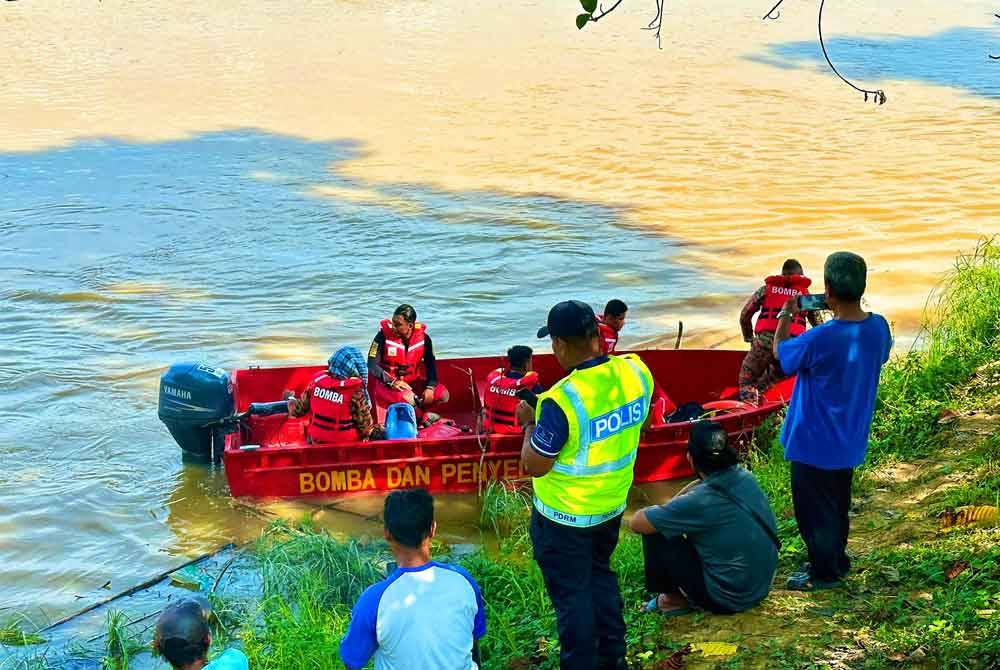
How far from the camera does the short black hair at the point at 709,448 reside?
17.3 ft

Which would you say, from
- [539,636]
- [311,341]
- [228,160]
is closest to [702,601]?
[539,636]

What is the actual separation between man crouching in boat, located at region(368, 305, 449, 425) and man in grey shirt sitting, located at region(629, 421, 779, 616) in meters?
4.59

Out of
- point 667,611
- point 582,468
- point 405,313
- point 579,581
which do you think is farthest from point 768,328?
point 582,468

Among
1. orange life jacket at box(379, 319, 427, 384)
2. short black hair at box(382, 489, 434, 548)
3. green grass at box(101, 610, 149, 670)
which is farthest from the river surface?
short black hair at box(382, 489, 434, 548)

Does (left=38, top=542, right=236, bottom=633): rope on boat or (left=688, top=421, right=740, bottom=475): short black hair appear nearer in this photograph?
(left=688, top=421, right=740, bottom=475): short black hair

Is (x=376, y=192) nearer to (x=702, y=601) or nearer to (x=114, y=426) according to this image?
(x=114, y=426)

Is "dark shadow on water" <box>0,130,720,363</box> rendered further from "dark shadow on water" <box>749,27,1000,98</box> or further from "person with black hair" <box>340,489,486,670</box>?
"dark shadow on water" <box>749,27,1000,98</box>

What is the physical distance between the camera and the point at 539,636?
5844 mm

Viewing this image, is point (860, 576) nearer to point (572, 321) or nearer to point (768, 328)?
point (572, 321)

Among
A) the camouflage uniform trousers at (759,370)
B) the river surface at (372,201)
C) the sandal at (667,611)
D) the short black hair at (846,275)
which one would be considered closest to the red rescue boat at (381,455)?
the camouflage uniform trousers at (759,370)

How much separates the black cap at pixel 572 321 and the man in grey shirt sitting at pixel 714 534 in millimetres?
1100

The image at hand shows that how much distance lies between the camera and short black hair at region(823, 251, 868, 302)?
204 inches

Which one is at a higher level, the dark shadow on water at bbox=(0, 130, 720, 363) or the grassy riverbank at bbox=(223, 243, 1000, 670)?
the dark shadow on water at bbox=(0, 130, 720, 363)

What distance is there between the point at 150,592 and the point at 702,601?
158 inches
